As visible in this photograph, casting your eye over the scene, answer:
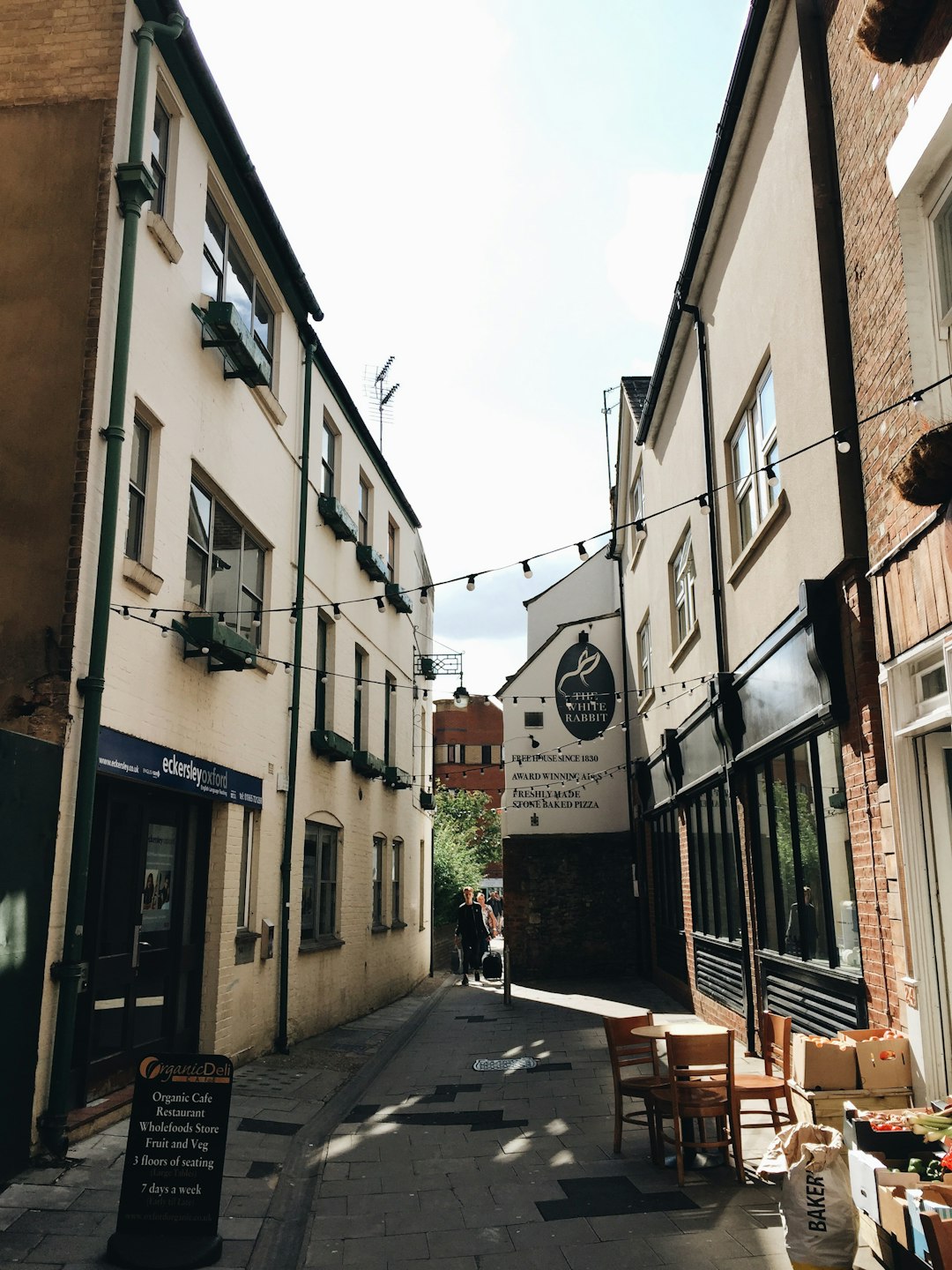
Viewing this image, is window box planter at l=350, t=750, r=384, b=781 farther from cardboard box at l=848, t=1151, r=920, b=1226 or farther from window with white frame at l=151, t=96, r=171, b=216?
cardboard box at l=848, t=1151, r=920, b=1226

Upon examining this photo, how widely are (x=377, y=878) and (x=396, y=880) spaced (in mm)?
1834

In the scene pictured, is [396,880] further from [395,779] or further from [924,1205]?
[924,1205]

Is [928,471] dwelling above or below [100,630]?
above

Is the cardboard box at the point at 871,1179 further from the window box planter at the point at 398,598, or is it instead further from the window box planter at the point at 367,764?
the window box planter at the point at 398,598

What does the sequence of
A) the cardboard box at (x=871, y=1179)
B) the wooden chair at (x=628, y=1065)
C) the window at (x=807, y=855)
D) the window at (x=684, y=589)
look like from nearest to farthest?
the cardboard box at (x=871, y=1179), the wooden chair at (x=628, y=1065), the window at (x=807, y=855), the window at (x=684, y=589)

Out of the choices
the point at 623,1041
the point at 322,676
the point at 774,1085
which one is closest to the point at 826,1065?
the point at 774,1085

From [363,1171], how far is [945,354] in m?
6.49

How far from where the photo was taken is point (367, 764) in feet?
53.6

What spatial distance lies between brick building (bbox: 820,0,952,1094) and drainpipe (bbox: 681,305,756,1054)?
410 cm

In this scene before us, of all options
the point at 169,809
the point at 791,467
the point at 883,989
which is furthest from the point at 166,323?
the point at 883,989

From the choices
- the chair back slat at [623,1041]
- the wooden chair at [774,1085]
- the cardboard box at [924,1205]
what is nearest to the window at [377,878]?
the chair back slat at [623,1041]

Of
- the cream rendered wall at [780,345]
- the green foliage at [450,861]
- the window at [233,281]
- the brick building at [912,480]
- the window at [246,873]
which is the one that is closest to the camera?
the brick building at [912,480]

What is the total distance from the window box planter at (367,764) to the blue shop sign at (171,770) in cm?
457

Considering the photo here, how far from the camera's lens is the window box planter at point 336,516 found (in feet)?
47.1
